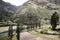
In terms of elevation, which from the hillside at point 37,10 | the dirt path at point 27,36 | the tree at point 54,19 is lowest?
the dirt path at point 27,36

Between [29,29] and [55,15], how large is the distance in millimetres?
1121

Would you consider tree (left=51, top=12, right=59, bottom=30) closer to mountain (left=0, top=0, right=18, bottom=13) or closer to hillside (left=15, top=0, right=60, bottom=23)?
hillside (left=15, top=0, right=60, bottom=23)

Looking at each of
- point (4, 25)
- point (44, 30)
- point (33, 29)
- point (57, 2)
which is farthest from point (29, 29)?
point (57, 2)

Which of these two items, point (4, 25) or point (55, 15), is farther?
point (55, 15)

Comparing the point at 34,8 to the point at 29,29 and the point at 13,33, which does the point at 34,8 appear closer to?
the point at 29,29

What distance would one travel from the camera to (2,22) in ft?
19.9

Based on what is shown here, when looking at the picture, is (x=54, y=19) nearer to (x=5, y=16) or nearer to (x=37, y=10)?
(x=37, y=10)

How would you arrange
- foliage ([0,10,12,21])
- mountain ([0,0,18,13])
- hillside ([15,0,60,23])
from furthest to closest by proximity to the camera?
hillside ([15,0,60,23])
mountain ([0,0,18,13])
foliage ([0,10,12,21])

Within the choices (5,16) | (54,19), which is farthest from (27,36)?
(54,19)

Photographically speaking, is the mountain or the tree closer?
the mountain

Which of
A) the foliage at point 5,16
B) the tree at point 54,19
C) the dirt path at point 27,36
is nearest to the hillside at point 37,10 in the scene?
the tree at point 54,19

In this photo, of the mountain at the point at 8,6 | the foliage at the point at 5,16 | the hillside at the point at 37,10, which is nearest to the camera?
the foliage at the point at 5,16

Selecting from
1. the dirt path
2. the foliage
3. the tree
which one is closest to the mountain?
the foliage

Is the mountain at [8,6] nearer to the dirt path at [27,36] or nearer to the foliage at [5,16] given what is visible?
the foliage at [5,16]
